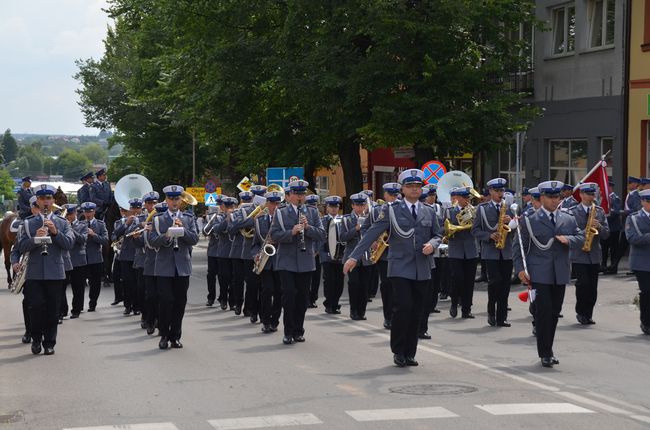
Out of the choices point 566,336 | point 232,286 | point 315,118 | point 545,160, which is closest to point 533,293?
point 566,336

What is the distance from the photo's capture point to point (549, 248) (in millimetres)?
13695

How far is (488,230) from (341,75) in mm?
14552

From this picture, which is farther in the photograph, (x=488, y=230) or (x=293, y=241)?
(x=488, y=230)

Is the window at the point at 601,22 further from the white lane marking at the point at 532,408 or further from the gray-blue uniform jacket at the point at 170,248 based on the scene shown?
the white lane marking at the point at 532,408

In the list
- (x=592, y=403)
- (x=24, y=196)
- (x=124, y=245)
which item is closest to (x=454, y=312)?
(x=124, y=245)

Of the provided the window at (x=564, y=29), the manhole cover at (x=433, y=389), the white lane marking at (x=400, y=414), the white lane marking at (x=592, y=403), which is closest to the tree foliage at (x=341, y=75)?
the window at (x=564, y=29)

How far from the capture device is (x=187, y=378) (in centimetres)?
1282

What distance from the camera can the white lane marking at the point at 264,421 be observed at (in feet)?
33.0

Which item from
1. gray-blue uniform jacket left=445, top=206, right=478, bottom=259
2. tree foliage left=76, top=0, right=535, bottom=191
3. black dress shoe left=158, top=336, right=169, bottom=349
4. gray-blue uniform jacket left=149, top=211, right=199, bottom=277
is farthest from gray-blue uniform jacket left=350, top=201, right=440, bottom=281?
tree foliage left=76, top=0, right=535, bottom=191

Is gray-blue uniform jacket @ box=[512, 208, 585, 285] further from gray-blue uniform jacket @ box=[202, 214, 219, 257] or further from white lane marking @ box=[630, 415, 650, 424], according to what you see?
gray-blue uniform jacket @ box=[202, 214, 219, 257]

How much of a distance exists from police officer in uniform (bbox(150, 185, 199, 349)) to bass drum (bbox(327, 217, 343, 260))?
126 inches

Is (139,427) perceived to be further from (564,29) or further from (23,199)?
(564,29)

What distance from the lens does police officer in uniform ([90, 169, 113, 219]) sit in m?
26.7

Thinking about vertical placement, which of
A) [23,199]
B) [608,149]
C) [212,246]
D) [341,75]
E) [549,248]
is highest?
[341,75]
